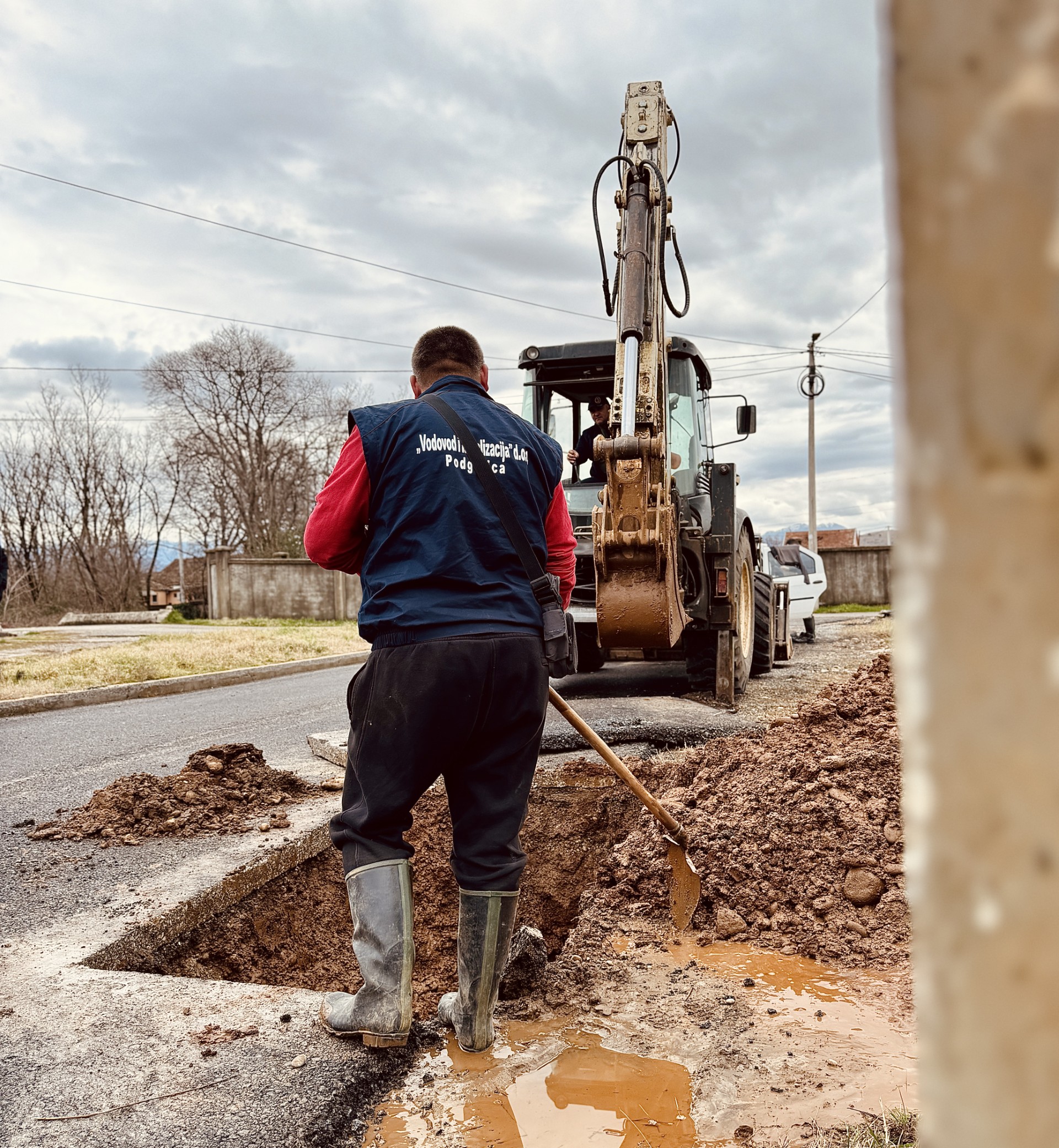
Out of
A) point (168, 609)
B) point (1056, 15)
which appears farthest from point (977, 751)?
point (168, 609)

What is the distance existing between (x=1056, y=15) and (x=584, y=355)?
8143mm

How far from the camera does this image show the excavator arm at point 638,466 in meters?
6.28

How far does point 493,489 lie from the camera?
2770 millimetres

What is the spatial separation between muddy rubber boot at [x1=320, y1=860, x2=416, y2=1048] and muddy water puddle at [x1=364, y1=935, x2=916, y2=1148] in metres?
0.16

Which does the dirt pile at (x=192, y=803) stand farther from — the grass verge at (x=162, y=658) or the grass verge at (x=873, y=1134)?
the grass verge at (x=162, y=658)

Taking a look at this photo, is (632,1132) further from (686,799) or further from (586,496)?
Answer: (586,496)

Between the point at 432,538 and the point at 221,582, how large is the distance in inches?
1081

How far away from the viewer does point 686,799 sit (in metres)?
4.66

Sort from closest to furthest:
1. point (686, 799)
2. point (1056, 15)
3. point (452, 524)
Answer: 1. point (1056, 15)
2. point (452, 524)
3. point (686, 799)

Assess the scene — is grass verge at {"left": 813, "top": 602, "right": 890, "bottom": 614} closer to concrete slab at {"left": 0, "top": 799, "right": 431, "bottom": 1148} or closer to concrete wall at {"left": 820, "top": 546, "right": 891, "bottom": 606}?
concrete wall at {"left": 820, "top": 546, "right": 891, "bottom": 606}

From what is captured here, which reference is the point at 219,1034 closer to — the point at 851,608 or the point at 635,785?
the point at 635,785

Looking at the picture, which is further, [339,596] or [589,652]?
[339,596]

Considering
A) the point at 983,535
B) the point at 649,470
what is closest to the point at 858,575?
the point at 649,470

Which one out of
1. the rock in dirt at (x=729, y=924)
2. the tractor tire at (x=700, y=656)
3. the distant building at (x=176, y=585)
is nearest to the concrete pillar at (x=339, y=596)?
the distant building at (x=176, y=585)
